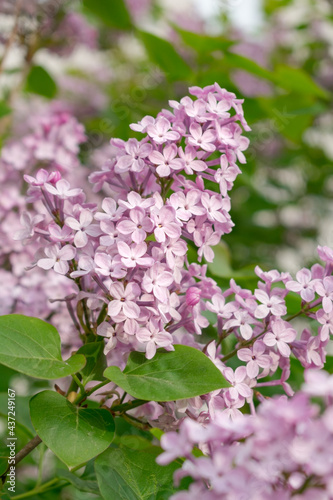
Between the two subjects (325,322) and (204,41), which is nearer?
(325,322)

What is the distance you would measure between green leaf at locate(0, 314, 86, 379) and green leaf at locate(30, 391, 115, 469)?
0.09 ft

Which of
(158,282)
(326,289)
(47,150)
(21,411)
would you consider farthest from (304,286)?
(47,150)

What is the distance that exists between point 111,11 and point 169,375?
1.10 m

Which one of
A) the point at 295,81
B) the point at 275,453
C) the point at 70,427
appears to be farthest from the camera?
the point at 295,81

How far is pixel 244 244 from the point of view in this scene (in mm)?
1473

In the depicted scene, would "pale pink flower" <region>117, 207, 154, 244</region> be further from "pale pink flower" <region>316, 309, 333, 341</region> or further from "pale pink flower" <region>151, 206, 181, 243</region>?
"pale pink flower" <region>316, 309, 333, 341</region>

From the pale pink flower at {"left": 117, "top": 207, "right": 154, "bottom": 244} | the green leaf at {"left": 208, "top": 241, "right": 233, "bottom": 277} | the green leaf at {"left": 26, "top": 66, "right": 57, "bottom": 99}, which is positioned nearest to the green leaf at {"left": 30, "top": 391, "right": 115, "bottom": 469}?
the pale pink flower at {"left": 117, "top": 207, "right": 154, "bottom": 244}

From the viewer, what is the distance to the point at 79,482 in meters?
0.55

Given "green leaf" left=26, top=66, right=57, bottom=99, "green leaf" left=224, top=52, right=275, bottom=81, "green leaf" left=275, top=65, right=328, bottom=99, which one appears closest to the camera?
"green leaf" left=224, top=52, right=275, bottom=81

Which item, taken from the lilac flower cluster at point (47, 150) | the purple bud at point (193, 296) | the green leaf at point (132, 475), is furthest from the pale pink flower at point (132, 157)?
the lilac flower cluster at point (47, 150)

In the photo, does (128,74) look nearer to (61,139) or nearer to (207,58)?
(207,58)

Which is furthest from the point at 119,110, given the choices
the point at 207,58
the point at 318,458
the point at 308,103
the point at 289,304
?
the point at 318,458

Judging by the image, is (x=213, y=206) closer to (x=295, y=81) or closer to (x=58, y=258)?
(x=58, y=258)

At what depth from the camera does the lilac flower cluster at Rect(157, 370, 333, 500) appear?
0.28m
